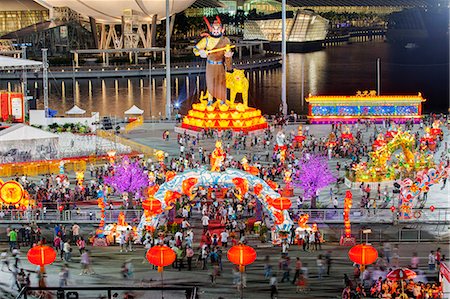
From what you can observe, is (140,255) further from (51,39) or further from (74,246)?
(51,39)

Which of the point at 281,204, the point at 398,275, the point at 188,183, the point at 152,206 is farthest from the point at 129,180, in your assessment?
the point at 398,275

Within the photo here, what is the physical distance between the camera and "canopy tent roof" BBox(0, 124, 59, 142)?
46156 millimetres

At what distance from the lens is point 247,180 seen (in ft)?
108

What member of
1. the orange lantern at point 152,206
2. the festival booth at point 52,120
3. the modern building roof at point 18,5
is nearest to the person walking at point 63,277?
the orange lantern at point 152,206

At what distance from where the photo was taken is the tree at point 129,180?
1471 inches

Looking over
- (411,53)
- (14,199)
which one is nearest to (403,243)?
(14,199)

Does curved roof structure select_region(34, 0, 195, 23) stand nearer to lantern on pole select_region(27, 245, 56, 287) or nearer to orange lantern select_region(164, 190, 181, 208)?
orange lantern select_region(164, 190, 181, 208)

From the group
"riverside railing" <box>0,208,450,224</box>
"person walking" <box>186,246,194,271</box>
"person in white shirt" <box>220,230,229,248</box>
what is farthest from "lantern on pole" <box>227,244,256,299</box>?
"riverside railing" <box>0,208,450,224</box>

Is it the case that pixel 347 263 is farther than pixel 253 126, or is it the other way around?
pixel 253 126

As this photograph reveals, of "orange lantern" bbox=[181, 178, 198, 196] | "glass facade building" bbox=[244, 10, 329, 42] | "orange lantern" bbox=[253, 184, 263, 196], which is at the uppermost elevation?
"glass facade building" bbox=[244, 10, 329, 42]

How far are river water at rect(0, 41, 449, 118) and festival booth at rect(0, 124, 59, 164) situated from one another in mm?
26502

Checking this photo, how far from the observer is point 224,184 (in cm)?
3312

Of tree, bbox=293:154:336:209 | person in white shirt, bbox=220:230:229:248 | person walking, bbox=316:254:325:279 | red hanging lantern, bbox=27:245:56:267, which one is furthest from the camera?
tree, bbox=293:154:336:209

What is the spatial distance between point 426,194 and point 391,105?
21.3 metres
